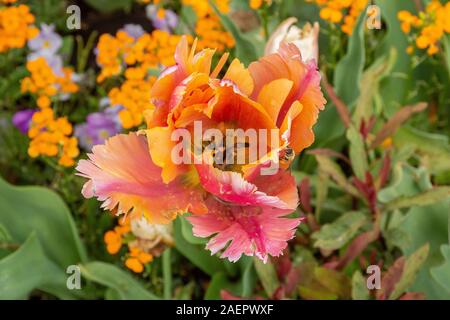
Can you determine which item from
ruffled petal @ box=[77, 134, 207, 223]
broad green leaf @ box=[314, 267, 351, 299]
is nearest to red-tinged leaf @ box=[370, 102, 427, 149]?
broad green leaf @ box=[314, 267, 351, 299]

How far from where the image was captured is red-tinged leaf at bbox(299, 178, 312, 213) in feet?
3.89

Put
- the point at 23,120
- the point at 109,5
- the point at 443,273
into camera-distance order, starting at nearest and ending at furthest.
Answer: the point at 443,273 → the point at 23,120 → the point at 109,5

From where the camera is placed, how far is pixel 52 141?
1.25m

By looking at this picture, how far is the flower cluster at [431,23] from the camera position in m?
1.24

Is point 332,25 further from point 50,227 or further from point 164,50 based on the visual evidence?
Result: point 50,227

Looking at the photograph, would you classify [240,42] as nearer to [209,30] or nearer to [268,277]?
[209,30]

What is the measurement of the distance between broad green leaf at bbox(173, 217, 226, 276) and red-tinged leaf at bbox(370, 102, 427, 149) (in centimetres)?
31

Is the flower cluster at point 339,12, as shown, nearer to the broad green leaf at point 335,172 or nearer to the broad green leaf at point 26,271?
the broad green leaf at point 335,172

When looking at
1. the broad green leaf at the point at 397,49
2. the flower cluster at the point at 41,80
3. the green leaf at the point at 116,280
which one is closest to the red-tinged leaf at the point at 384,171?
the broad green leaf at the point at 397,49

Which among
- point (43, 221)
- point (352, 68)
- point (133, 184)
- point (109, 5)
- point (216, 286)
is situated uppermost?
point (109, 5)

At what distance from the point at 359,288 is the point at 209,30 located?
597 millimetres

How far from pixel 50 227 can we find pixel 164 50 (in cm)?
37

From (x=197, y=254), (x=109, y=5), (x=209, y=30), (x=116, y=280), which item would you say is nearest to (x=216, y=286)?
(x=197, y=254)

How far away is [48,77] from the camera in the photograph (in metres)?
1.37
